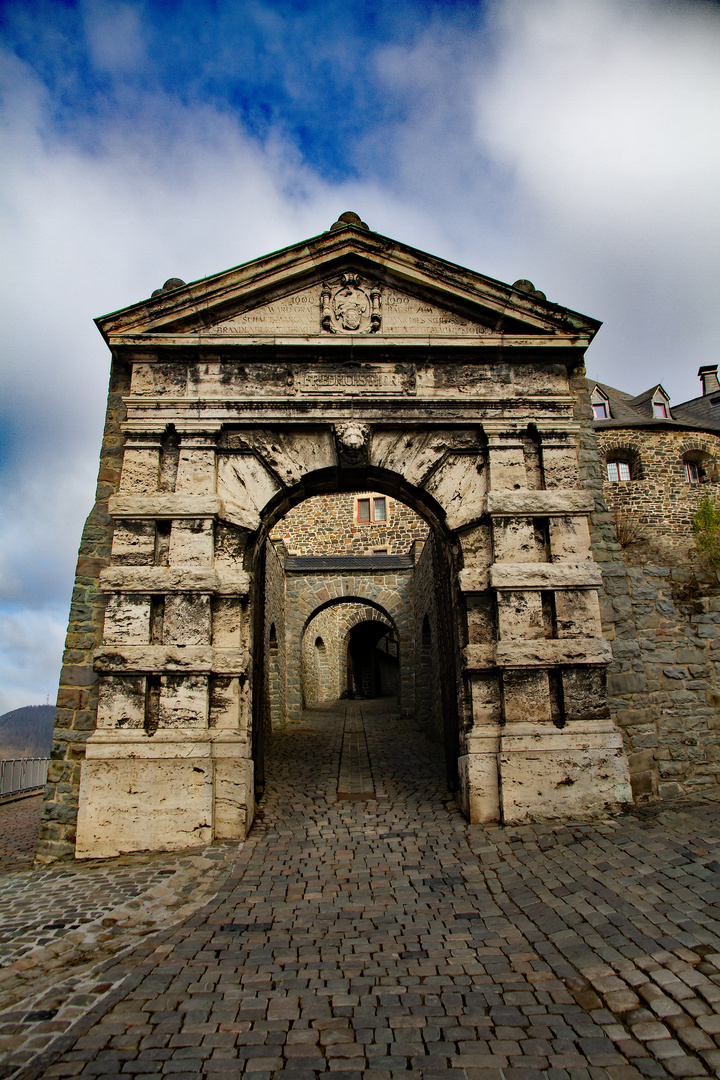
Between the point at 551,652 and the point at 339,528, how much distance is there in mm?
16047

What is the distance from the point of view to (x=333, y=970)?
11.0ft

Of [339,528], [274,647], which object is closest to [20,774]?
[274,647]

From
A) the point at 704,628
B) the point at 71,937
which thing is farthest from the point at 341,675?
the point at 71,937

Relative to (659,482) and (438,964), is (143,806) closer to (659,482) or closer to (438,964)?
(438,964)

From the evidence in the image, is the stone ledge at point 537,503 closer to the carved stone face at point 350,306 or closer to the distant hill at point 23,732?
the carved stone face at point 350,306

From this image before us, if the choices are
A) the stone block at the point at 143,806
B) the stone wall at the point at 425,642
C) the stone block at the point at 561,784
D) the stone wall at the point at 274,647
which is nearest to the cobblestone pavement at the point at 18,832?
the stone block at the point at 143,806

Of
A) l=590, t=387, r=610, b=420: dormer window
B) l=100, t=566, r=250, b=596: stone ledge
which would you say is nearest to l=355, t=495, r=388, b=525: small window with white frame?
l=590, t=387, r=610, b=420: dormer window

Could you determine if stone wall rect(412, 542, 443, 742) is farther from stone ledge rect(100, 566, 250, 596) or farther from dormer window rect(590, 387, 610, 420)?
dormer window rect(590, 387, 610, 420)

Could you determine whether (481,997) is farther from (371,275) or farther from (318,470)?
(371,275)

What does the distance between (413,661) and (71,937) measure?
11.2 metres

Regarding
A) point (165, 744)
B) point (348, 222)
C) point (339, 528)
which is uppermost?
→ point (339, 528)

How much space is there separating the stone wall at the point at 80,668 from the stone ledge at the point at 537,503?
3722 millimetres

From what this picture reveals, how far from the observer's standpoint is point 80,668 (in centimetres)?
577

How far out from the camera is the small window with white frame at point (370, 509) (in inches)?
838
